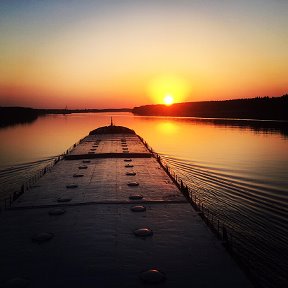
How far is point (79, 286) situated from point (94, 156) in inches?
1713

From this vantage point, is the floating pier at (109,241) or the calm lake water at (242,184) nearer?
the floating pier at (109,241)

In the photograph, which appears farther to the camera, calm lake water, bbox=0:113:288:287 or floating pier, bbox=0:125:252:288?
calm lake water, bbox=0:113:288:287

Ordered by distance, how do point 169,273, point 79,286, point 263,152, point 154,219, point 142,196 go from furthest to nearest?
point 263,152 → point 142,196 → point 154,219 → point 169,273 → point 79,286

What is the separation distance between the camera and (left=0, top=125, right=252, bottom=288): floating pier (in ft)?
52.7

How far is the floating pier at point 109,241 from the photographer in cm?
1606

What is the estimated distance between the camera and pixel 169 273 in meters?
16.5

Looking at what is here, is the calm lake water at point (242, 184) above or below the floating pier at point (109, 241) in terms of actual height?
below

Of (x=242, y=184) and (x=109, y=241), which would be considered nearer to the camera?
(x=109, y=241)

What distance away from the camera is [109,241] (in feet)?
67.4

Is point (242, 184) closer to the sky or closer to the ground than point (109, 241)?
closer to the ground

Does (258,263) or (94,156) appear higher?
(94,156)

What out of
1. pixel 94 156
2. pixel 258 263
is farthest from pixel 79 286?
pixel 94 156

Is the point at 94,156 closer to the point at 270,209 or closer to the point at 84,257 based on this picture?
the point at 270,209

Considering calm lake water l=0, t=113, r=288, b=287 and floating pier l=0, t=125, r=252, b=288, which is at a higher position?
floating pier l=0, t=125, r=252, b=288
